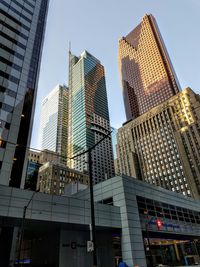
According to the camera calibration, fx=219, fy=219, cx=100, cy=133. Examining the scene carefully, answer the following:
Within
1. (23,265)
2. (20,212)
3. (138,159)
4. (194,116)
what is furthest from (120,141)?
(20,212)

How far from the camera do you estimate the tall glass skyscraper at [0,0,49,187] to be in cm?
3878

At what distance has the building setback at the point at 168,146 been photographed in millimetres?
120875

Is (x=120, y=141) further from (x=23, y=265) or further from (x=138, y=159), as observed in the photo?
(x=23, y=265)

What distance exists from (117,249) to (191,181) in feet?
308

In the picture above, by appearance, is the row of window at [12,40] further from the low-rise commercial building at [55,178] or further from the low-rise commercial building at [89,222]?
the low-rise commercial building at [55,178]

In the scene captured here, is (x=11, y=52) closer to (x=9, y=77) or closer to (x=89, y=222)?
(x=9, y=77)

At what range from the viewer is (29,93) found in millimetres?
48719

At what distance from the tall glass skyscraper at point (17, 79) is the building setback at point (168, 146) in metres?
96.4

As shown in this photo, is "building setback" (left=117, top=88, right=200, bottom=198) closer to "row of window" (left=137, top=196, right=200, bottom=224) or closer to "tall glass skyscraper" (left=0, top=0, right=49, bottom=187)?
"row of window" (left=137, top=196, right=200, bottom=224)

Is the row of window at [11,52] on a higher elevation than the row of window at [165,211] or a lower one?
higher

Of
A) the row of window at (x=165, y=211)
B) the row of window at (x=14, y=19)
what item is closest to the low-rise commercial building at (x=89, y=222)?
the row of window at (x=165, y=211)

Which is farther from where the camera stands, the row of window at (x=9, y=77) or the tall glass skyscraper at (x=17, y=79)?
the row of window at (x=9, y=77)

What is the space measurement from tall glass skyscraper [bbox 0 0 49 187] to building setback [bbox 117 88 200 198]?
316 feet

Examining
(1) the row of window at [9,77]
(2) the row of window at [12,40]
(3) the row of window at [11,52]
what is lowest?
(1) the row of window at [9,77]
